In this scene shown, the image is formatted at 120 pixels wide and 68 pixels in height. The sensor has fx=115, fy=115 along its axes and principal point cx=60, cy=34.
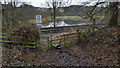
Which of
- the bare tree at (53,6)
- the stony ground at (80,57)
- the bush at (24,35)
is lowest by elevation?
the stony ground at (80,57)

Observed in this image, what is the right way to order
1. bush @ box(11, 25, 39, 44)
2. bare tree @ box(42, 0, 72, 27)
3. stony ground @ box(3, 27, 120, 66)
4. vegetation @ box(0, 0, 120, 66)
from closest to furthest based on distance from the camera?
stony ground @ box(3, 27, 120, 66) < vegetation @ box(0, 0, 120, 66) < bush @ box(11, 25, 39, 44) < bare tree @ box(42, 0, 72, 27)

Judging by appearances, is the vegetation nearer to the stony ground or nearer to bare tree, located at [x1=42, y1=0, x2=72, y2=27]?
the stony ground

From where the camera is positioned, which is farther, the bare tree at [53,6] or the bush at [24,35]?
the bare tree at [53,6]

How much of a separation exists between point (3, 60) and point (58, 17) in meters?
15.9

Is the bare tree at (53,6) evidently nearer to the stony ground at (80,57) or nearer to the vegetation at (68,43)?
the vegetation at (68,43)

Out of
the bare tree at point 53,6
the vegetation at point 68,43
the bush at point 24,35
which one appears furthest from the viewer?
the bare tree at point 53,6

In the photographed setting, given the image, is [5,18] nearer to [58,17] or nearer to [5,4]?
[5,4]

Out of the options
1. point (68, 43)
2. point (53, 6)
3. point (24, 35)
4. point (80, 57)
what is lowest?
point (80, 57)

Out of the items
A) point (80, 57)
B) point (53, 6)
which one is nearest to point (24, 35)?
point (80, 57)

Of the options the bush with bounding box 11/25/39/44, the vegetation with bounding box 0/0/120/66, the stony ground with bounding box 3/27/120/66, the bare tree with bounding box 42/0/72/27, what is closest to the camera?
the stony ground with bounding box 3/27/120/66

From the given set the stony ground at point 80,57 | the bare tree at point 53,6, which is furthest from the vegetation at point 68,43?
the bare tree at point 53,6

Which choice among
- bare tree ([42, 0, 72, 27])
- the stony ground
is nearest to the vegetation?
the stony ground

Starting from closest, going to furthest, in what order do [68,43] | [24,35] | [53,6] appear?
[24,35]
[68,43]
[53,6]

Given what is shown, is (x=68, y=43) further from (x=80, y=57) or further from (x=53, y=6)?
(x=53, y=6)
